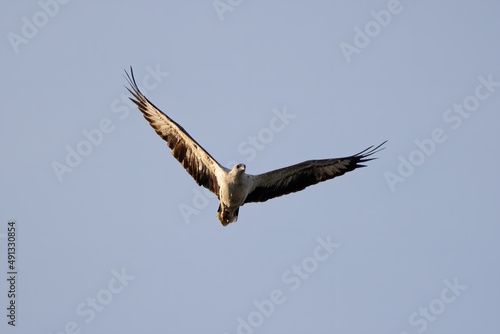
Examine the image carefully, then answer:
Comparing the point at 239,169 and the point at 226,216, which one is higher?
the point at 239,169

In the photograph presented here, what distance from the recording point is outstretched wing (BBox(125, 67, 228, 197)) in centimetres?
2273

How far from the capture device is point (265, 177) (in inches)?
886

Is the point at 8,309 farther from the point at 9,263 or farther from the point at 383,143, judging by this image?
the point at 383,143

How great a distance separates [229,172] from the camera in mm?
22188

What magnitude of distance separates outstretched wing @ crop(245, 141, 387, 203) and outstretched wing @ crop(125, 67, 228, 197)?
0.97 meters

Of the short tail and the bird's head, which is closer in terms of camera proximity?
the bird's head

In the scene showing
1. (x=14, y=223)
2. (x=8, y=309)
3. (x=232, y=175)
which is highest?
(x=14, y=223)

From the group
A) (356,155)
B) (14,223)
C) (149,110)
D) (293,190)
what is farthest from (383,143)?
(14,223)

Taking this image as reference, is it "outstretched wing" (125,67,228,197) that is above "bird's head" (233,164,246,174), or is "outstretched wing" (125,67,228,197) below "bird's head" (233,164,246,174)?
above

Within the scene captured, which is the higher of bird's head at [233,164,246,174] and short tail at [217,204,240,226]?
bird's head at [233,164,246,174]

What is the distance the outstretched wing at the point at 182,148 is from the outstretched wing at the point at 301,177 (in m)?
0.97

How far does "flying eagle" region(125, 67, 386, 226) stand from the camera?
73.4 ft

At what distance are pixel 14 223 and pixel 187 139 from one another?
497 cm

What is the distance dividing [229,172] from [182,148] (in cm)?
135
